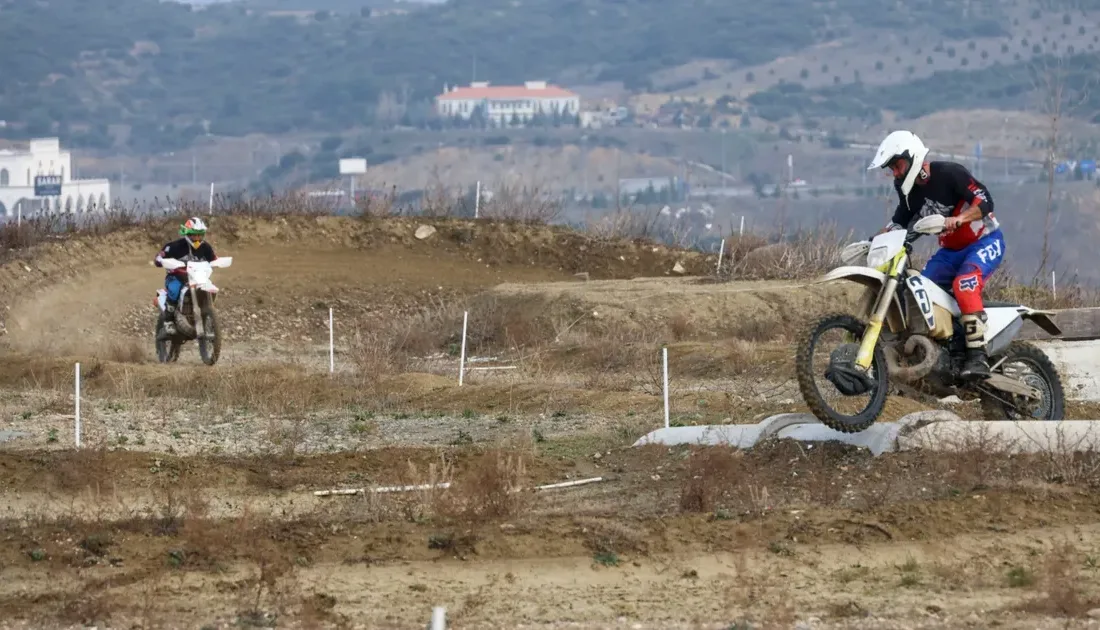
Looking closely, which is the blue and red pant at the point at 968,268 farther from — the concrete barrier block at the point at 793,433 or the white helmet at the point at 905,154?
the concrete barrier block at the point at 793,433

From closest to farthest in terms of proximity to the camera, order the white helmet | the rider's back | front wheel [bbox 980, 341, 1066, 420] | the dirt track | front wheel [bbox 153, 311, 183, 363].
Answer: the dirt track → the white helmet → the rider's back → front wheel [bbox 980, 341, 1066, 420] → front wheel [bbox 153, 311, 183, 363]

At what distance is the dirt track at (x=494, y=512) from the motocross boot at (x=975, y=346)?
0.82 m

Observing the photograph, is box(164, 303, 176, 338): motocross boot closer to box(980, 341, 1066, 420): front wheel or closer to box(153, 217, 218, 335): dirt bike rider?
box(153, 217, 218, 335): dirt bike rider

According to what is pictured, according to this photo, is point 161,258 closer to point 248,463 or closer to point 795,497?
point 248,463

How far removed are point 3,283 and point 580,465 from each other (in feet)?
65.0

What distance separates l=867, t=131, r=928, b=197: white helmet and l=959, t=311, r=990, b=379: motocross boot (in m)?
1.00

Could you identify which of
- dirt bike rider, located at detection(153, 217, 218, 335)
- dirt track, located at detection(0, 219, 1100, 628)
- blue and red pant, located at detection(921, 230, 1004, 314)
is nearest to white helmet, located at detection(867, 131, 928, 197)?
blue and red pant, located at detection(921, 230, 1004, 314)

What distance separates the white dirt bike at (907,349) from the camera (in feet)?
40.2

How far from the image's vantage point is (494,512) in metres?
11.3

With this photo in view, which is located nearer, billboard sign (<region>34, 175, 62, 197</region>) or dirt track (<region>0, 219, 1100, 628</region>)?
dirt track (<region>0, 219, 1100, 628</region>)

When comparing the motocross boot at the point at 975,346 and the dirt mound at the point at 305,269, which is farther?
the dirt mound at the point at 305,269

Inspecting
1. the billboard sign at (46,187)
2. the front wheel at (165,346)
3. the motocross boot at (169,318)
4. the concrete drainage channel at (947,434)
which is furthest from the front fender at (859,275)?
the billboard sign at (46,187)

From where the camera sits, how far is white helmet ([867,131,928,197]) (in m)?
12.6

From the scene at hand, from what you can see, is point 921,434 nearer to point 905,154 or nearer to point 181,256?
point 905,154
